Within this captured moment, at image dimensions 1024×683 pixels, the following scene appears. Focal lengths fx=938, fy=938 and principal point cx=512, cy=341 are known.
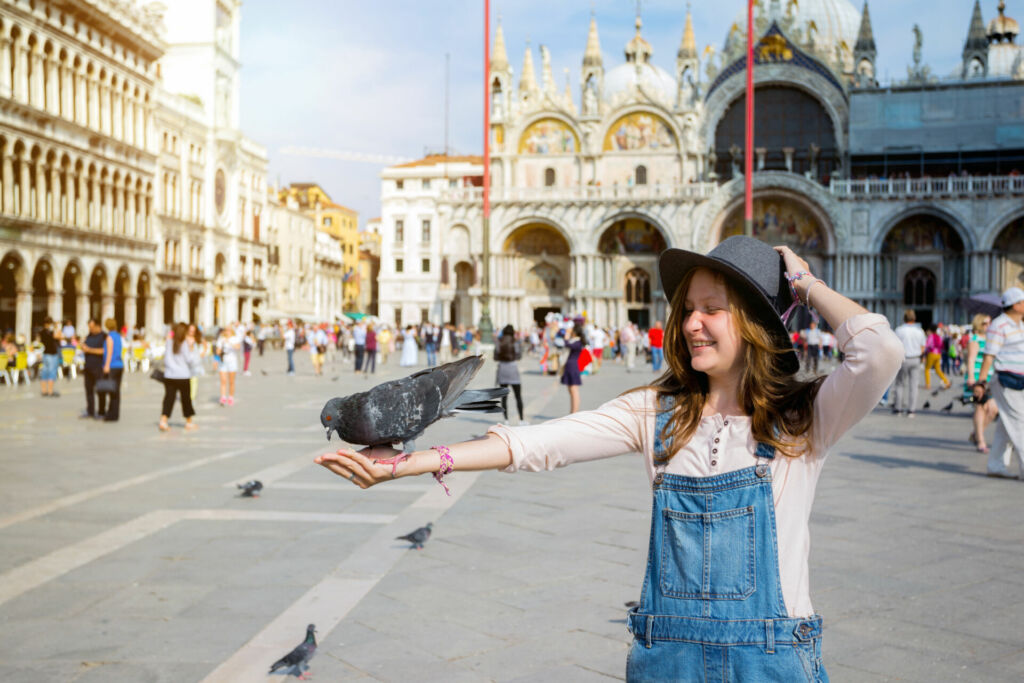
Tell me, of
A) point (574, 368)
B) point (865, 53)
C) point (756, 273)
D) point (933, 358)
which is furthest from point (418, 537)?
point (865, 53)

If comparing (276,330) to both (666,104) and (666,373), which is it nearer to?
(666,104)

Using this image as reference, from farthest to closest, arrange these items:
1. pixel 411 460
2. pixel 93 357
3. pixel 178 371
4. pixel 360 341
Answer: pixel 360 341 → pixel 93 357 → pixel 178 371 → pixel 411 460

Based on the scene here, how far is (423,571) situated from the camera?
511 cm

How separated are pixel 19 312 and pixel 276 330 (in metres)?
22.0

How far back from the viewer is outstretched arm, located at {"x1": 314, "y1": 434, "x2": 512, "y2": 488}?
187cm

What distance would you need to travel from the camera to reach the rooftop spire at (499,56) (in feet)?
159

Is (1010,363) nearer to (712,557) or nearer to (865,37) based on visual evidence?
(712,557)

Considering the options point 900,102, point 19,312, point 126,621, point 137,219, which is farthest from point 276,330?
point 126,621

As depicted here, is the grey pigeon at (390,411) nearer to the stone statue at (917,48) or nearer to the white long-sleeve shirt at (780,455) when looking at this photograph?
the white long-sleeve shirt at (780,455)

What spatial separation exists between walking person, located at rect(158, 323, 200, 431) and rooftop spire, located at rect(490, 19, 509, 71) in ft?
128

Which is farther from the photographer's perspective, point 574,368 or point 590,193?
point 590,193

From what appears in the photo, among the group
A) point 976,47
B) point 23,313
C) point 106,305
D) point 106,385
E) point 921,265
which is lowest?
point 106,385

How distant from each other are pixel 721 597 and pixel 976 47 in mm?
54022

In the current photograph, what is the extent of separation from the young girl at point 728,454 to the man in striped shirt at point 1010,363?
6.16m
